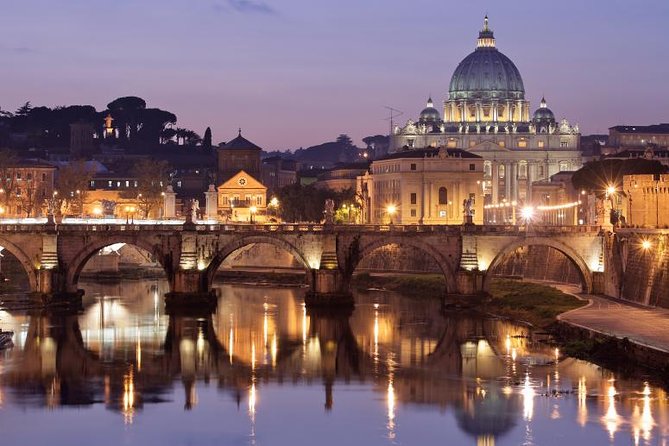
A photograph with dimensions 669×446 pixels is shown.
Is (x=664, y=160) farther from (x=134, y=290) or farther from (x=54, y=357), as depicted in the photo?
(x=54, y=357)

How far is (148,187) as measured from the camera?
149 meters

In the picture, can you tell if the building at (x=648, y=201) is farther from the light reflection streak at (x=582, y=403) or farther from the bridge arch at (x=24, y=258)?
the bridge arch at (x=24, y=258)

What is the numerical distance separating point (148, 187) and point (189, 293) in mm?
67618

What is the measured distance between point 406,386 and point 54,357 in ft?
52.3

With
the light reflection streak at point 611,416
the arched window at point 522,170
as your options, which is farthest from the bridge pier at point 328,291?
the arched window at point 522,170

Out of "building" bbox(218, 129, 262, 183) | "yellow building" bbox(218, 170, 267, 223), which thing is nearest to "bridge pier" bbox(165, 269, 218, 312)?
"yellow building" bbox(218, 170, 267, 223)

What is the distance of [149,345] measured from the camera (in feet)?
217

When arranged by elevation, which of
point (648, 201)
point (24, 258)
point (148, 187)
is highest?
point (148, 187)

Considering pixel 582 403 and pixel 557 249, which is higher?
pixel 557 249

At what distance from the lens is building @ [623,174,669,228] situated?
77312 millimetres

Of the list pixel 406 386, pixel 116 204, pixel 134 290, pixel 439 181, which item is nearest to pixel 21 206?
pixel 116 204

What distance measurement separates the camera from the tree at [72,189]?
14338 centimetres

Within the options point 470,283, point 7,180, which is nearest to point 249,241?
point 470,283

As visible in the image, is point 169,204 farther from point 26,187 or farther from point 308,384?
point 308,384
